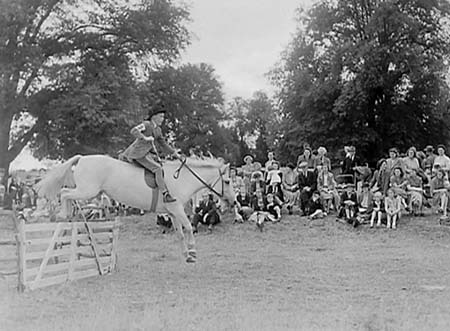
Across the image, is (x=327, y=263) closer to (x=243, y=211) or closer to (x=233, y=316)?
(x=233, y=316)

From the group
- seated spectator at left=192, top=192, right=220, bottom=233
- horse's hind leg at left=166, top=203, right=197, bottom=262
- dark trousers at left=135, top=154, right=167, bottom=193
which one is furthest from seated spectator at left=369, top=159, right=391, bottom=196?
dark trousers at left=135, top=154, right=167, bottom=193

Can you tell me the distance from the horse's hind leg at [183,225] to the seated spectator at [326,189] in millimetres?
6878

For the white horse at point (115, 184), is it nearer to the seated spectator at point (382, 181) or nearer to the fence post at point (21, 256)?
the fence post at point (21, 256)

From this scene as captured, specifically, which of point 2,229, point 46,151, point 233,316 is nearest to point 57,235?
point 233,316

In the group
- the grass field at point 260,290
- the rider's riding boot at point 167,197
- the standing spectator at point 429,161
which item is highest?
the standing spectator at point 429,161

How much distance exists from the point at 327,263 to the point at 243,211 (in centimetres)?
581

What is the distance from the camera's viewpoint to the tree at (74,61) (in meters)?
22.9

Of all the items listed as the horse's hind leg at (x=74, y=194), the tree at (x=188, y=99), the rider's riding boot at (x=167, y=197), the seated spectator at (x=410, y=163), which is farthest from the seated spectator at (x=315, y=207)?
the tree at (x=188, y=99)

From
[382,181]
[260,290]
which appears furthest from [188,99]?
[260,290]

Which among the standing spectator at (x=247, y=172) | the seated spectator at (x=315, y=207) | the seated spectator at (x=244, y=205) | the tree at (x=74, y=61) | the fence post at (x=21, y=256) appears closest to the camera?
the fence post at (x=21, y=256)

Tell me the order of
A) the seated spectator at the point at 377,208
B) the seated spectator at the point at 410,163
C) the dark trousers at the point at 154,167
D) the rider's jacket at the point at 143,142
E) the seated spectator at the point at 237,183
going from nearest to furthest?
1. the rider's jacket at the point at 143,142
2. the dark trousers at the point at 154,167
3. the seated spectator at the point at 377,208
4. the seated spectator at the point at 410,163
5. the seated spectator at the point at 237,183

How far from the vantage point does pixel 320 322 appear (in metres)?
6.00

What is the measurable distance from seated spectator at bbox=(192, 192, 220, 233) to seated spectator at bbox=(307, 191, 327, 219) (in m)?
2.23

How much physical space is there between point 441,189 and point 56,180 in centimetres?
925
